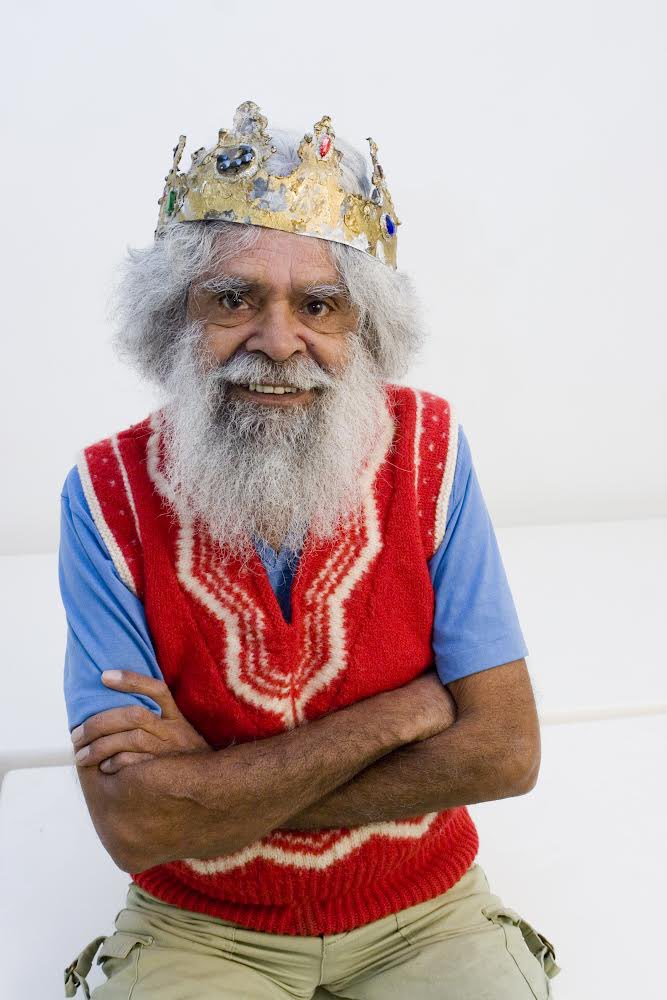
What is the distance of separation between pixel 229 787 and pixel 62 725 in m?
1.33

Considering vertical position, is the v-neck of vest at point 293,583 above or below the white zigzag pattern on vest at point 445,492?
below

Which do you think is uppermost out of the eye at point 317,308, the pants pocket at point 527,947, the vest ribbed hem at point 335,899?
the eye at point 317,308

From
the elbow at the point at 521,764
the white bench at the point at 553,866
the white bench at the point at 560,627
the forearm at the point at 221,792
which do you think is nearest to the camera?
the forearm at the point at 221,792

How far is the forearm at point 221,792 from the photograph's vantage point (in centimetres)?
194

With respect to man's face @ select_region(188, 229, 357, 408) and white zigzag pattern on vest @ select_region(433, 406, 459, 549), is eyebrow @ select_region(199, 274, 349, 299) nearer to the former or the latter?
man's face @ select_region(188, 229, 357, 408)

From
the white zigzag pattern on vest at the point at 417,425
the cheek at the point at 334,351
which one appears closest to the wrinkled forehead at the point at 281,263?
the cheek at the point at 334,351

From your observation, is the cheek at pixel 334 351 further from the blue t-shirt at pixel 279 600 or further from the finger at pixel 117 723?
the finger at pixel 117 723

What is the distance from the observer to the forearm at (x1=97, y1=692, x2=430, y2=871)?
1.94 metres

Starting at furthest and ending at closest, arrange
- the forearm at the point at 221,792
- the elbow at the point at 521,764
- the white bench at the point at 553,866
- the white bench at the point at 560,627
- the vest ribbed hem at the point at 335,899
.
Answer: the white bench at the point at 560,627 → the white bench at the point at 553,866 → the vest ribbed hem at the point at 335,899 → the elbow at the point at 521,764 → the forearm at the point at 221,792

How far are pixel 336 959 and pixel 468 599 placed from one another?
27.3 inches

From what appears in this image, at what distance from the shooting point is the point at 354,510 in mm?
2213

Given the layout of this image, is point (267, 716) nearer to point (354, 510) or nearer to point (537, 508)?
point (354, 510)

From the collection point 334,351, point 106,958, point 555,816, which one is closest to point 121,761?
point 106,958

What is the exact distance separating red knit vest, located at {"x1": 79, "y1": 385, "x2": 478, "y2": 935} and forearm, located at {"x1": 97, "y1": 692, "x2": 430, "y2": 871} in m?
0.14
